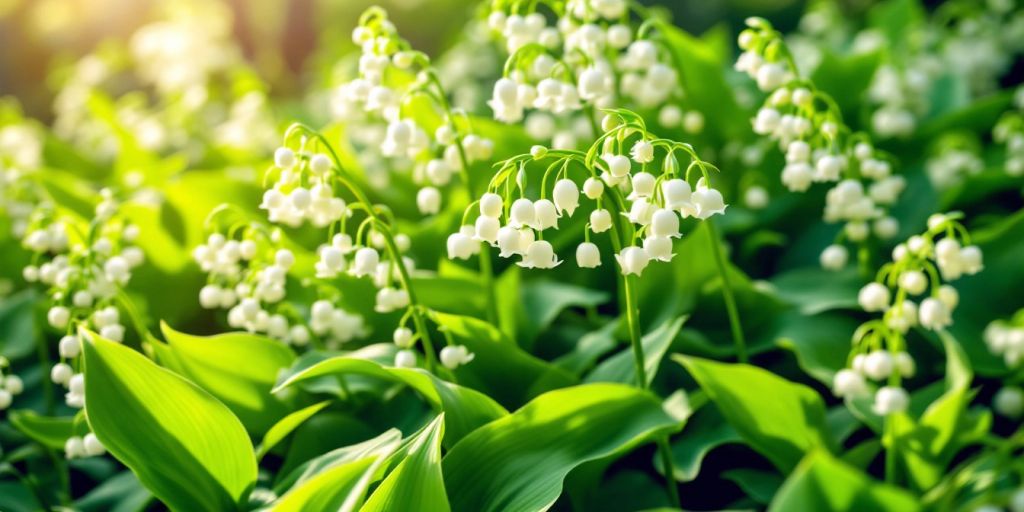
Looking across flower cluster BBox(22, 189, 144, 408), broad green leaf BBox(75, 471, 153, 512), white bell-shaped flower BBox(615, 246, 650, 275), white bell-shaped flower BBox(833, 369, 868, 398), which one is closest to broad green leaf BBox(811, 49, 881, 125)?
white bell-shaped flower BBox(833, 369, 868, 398)

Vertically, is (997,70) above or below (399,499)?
above

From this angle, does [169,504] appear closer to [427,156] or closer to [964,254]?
[427,156]

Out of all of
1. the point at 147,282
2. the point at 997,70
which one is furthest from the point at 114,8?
the point at 997,70

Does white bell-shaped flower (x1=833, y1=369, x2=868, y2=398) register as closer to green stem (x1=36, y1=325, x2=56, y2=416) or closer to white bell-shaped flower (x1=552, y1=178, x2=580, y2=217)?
white bell-shaped flower (x1=552, y1=178, x2=580, y2=217)

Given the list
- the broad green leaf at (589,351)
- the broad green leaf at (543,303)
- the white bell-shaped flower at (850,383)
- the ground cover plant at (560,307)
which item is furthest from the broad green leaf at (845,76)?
the white bell-shaped flower at (850,383)

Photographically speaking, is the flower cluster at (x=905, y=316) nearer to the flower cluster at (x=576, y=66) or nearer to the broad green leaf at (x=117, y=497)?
the flower cluster at (x=576, y=66)

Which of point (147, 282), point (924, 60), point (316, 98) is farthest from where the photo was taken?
point (316, 98)
